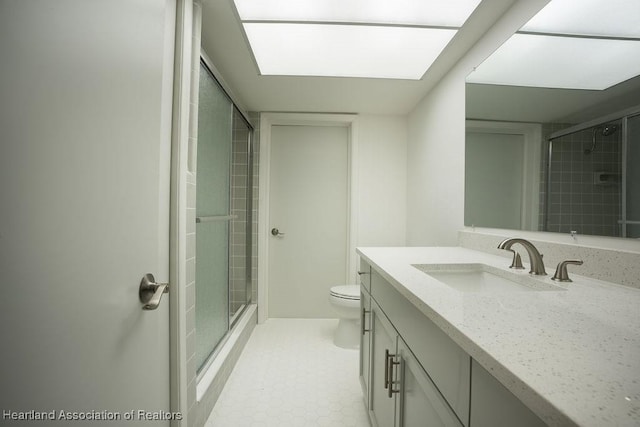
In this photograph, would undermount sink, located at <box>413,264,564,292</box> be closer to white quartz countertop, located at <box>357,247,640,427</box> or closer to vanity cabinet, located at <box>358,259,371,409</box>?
white quartz countertop, located at <box>357,247,640,427</box>

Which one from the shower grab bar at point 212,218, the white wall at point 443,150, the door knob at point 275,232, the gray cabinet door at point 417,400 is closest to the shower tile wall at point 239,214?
the door knob at point 275,232

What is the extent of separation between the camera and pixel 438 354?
0.62 meters

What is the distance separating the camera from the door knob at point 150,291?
2.18 ft

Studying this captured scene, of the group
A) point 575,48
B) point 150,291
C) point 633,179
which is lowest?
point 150,291

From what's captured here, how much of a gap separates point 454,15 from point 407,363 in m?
1.56

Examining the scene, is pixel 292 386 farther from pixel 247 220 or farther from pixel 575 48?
pixel 575 48

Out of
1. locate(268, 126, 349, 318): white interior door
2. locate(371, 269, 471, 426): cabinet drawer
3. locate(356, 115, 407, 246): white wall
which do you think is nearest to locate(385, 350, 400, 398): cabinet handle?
locate(371, 269, 471, 426): cabinet drawer

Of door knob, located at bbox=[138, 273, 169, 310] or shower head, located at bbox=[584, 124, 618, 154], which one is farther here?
shower head, located at bbox=[584, 124, 618, 154]

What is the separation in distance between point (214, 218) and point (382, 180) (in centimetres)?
166

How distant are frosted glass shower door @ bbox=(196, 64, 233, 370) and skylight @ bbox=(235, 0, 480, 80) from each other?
1.39 ft

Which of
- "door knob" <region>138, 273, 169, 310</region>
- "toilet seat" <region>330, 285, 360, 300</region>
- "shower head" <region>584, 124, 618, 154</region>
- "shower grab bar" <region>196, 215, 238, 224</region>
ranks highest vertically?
"shower head" <region>584, 124, 618, 154</region>

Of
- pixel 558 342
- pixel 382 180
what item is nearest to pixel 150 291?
pixel 558 342

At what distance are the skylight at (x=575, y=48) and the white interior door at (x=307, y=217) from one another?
1.69m

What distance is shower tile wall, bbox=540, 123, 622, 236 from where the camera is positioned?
34.6 inches
